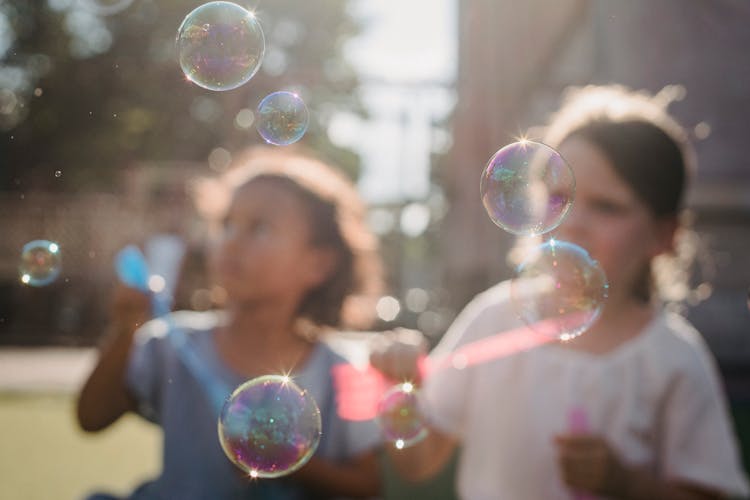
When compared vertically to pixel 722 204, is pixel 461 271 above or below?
below

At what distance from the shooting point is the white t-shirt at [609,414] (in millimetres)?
1288

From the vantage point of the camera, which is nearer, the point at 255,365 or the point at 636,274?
the point at 636,274

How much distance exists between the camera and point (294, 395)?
118 centimetres

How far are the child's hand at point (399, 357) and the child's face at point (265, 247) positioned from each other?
0.38m

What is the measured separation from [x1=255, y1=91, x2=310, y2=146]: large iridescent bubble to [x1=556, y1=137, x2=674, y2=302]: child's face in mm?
459

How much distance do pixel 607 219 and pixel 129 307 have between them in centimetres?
79

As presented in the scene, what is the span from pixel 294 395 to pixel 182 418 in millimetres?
336

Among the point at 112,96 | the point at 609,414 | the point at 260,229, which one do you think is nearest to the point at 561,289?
the point at 609,414

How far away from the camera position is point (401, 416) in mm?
1242

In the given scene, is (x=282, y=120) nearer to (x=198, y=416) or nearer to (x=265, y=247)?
(x=265, y=247)

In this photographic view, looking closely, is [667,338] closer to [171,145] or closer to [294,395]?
[294,395]

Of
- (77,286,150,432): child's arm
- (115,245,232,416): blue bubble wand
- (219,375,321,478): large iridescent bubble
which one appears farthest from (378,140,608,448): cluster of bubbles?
(77,286,150,432): child's arm

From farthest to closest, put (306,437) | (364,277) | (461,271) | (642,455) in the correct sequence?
(461,271) → (364,277) → (642,455) → (306,437)

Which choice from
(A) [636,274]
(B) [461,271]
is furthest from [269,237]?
(B) [461,271]
